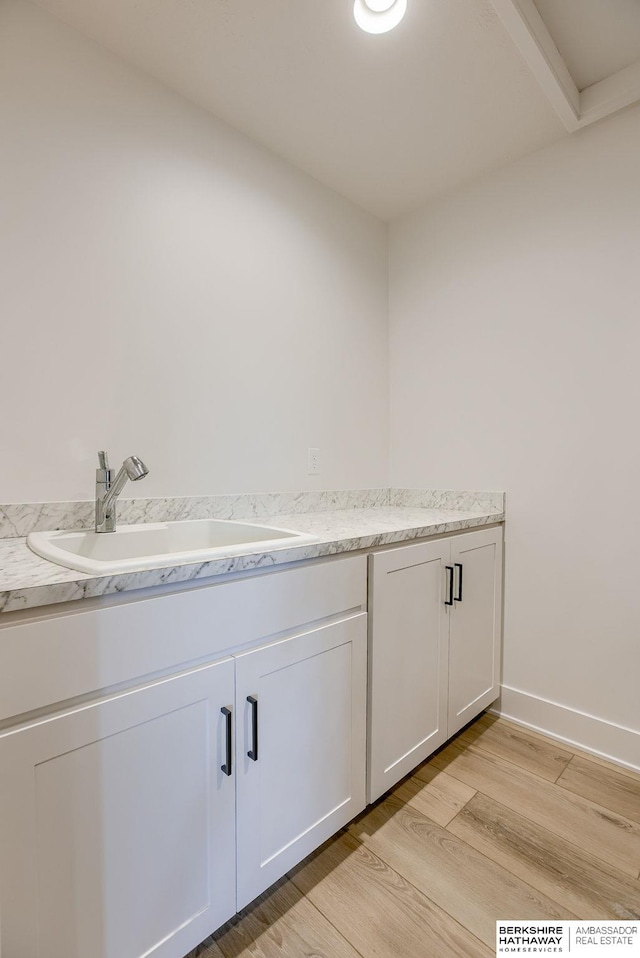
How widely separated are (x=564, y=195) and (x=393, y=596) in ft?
5.49

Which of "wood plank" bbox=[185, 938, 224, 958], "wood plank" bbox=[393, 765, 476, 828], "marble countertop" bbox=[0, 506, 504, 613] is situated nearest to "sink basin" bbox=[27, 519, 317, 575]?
"marble countertop" bbox=[0, 506, 504, 613]

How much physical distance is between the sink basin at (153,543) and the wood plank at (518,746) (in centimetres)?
123

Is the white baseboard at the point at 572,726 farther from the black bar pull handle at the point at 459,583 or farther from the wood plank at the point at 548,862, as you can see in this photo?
the black bar pull handle at the point at 459,583

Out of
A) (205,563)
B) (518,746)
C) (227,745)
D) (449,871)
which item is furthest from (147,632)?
(518,746)

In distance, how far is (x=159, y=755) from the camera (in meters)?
0.83

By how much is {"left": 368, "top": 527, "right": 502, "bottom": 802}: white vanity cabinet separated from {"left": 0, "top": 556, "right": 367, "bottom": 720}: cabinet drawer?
0.28 m

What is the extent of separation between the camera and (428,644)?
147 centimetres

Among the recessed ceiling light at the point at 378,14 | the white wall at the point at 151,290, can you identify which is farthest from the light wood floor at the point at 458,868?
the recessed ceiling light at the point at 378,14

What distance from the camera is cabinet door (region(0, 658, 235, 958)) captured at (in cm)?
68

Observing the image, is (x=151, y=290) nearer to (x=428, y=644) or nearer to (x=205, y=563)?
(x=205, y=563)

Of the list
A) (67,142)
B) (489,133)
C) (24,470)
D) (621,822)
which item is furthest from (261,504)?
(489,133)

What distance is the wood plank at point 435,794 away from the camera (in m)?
1.36

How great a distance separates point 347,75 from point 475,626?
1.98 meters

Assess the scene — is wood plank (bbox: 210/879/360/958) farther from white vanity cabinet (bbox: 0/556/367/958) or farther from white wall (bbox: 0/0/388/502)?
white wall (bbox: 0/0/388/502)
